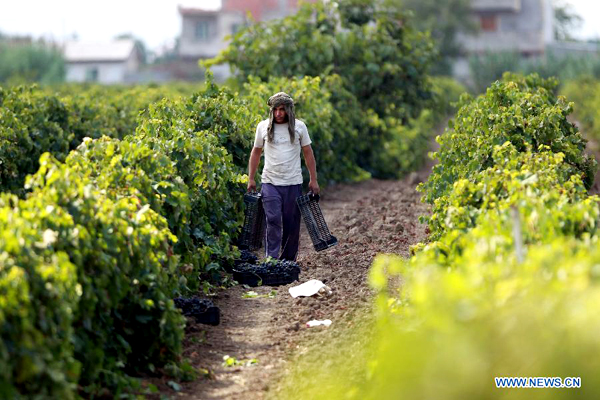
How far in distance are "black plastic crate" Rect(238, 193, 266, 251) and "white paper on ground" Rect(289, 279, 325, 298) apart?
143 centimetres

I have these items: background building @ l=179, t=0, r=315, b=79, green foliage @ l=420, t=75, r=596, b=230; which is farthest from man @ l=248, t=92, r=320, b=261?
background building @ l=179, t=0, r=315, b=79

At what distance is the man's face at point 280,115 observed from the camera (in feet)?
36.9

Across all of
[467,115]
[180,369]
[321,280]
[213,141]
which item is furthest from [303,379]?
[467,115]

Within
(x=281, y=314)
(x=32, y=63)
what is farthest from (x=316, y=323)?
(x=32, y=63)

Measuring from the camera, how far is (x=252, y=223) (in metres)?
11.9

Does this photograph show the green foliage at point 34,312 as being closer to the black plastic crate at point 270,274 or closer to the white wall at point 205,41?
the black plastic crate at point 270,274

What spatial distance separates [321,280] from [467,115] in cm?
327

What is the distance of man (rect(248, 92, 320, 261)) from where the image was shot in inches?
449

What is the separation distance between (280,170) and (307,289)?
1.54 m

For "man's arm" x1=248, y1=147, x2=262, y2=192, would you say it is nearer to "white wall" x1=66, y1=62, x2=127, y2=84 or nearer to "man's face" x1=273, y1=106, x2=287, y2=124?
"man's face" x1=273, y1=106, x2=287, y2=124

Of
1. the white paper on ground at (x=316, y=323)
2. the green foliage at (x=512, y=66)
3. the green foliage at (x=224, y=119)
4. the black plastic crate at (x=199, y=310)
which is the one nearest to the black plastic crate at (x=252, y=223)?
the green foliage at (x=224, y=119)

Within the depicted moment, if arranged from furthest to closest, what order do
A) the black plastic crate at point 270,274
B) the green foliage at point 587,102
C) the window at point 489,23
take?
1. the window at point 489,23
2. the green foliage at point 587,102
3. the black plastic crate at point 270,274

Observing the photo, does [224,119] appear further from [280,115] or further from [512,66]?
[512,66]

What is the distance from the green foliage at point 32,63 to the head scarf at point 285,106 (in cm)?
6537
